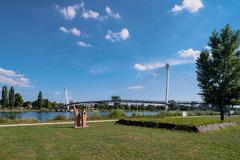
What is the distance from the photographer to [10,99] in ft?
306

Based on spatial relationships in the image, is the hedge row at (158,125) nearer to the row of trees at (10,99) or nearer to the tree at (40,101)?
the row of trees at (10,99)

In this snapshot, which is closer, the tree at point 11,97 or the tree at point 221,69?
the tree at point 221,69

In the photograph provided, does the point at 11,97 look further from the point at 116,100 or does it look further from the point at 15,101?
the point at 116,100

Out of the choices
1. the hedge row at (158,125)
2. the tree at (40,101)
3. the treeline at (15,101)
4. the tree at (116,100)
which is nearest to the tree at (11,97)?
the treeline at (15,101)

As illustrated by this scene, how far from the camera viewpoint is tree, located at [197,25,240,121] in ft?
68.0

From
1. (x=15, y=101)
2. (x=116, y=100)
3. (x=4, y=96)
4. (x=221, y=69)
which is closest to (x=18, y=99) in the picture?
(x=15, y=101)

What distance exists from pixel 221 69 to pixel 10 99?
279ft

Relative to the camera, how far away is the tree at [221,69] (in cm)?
2073

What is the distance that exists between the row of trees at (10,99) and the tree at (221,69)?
263ft

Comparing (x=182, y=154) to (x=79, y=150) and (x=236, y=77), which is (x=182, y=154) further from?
(x=236, y=77)

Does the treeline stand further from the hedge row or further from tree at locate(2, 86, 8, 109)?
the hedge row

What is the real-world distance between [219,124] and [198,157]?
9.49 m

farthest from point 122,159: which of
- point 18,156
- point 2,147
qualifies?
point 2,147

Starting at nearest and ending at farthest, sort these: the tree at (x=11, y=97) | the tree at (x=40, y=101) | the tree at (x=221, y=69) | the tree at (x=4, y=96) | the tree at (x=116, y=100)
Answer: the tree at (x=221, y=69)
the tree at (x=116, y=100)
the tree at (x=4, y=96)
the tree at (x=11, y=97)
the tree at (x=40, y=101)
